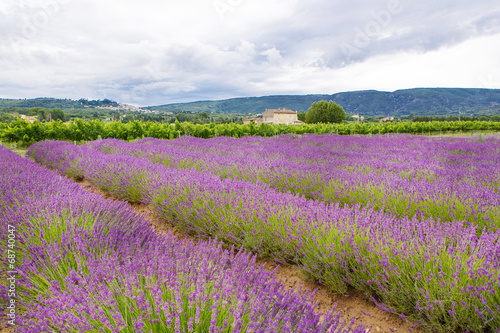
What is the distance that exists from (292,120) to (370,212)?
87048 mm

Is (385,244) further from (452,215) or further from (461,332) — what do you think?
(452,215)

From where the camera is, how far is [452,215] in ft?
8.31


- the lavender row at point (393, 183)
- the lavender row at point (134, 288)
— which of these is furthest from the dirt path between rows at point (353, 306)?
the lavender row at point (393, 183)

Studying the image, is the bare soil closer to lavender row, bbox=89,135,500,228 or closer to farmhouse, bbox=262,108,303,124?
lavender row, bbox=89,135,500,228

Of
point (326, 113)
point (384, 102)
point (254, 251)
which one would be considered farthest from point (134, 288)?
point (384, 102)

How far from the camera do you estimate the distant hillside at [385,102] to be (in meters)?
142

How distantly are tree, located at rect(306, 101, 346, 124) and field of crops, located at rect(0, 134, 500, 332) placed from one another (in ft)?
218

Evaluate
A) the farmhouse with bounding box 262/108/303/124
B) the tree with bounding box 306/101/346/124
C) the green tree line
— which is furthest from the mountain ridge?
the green tree line

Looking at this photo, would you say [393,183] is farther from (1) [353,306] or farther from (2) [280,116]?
(2) [280,116]

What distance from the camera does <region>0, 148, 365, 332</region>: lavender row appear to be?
3.44 ft

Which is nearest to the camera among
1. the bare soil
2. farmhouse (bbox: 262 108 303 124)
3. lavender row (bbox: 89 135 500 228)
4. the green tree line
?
the bare soil

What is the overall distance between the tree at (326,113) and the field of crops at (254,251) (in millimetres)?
66551

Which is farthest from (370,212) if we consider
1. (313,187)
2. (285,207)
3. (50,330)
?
(50,330)

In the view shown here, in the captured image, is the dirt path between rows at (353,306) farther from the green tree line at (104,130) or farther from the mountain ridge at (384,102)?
the mountain ridge at (384,102)
